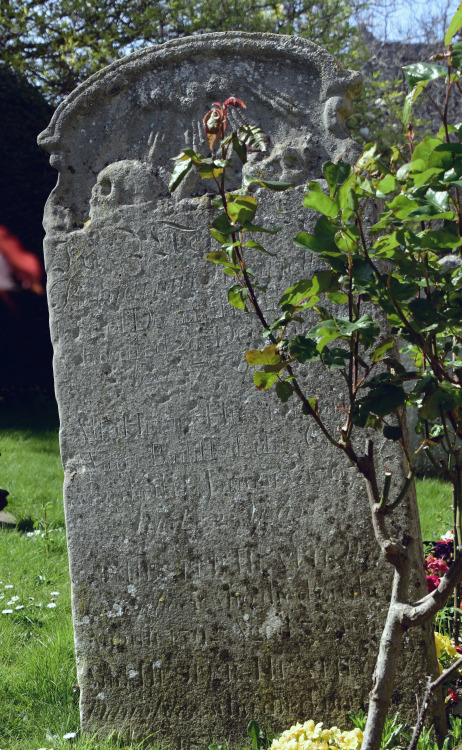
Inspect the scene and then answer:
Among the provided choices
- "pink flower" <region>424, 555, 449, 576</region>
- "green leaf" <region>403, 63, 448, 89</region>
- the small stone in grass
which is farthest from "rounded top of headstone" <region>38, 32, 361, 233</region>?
the small stone in grass

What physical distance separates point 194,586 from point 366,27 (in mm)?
10103

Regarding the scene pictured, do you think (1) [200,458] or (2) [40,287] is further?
(2) [40,287]

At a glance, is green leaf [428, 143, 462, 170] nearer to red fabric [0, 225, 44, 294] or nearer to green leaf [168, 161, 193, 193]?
green leaf [168, 161, 193, 193]

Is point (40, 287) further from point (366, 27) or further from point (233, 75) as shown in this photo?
point (366, 27)

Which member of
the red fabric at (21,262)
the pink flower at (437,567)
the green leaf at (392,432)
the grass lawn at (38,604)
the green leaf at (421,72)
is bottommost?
the grass lawn at (38,604)

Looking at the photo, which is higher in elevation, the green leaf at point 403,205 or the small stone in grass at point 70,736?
Answer: the green leaf at point 403,205

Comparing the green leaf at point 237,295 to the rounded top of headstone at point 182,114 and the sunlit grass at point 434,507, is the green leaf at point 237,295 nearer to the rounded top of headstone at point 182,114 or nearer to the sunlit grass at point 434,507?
the rounded top of headstone at point 182,114

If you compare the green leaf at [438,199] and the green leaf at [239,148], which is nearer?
the green leaf at [438,199]

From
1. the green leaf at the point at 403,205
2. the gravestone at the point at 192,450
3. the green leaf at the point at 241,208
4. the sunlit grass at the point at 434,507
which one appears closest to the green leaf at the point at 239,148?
the green leaf at the point at 241,208

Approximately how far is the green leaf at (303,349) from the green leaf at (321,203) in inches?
10.7

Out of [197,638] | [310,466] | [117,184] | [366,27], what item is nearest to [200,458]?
[310,466]

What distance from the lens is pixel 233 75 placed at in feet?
7.56

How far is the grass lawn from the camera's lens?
2369 mm

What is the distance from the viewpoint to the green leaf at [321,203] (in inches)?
52.4
